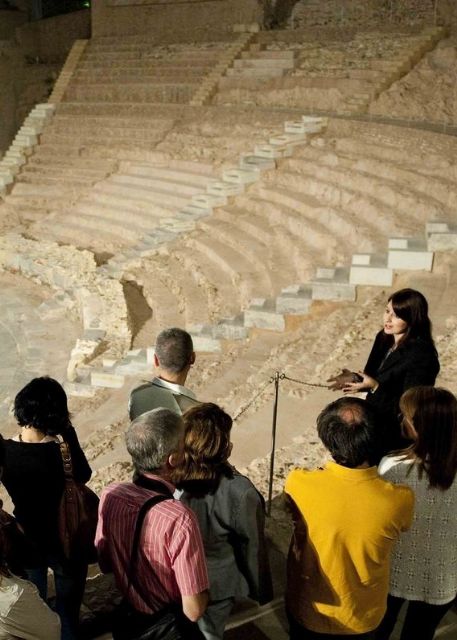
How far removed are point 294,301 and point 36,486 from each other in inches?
193

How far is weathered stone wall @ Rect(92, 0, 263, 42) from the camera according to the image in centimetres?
1633

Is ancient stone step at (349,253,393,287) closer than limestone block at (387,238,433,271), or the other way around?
limestone block at (387,238,433,271)

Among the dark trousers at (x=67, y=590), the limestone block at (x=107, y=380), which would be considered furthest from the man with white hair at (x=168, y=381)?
the limestone block at (x=107, y=380)

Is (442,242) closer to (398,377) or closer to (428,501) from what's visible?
(398,377)

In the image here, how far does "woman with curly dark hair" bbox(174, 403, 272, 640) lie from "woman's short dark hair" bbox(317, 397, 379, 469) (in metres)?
0.31

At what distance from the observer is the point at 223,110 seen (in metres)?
14.0

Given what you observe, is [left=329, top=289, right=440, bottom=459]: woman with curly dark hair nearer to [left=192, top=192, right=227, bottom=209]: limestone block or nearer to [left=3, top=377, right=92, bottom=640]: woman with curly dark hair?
[left=3, top=377, right=92, bottom=640]: woman with curly dark hair

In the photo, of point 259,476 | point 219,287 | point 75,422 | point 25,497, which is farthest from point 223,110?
point 25,497

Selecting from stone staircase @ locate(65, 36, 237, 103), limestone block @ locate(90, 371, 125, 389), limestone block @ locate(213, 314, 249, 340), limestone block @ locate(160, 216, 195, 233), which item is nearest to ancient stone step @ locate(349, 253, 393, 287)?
limestone block @ locate(213, 314, 249, 340)

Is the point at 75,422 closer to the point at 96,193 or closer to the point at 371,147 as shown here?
the point at 371,147

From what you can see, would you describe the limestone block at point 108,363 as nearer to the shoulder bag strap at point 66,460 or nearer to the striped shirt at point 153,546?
the shoulder bag strap at point 66,460

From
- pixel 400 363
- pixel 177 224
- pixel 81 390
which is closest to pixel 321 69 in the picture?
pixel 177 224

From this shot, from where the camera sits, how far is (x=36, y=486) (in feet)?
8.18

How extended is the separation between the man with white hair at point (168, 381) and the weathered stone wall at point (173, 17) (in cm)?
1475
